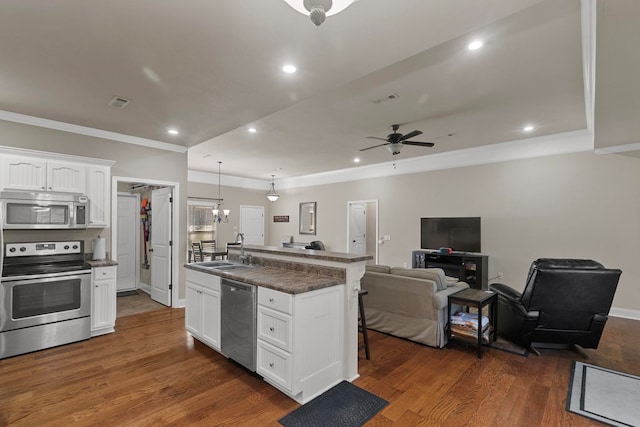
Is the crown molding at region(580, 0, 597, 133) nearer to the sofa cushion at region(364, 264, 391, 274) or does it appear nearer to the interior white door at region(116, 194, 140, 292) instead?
the sofa cushion at region(364, 264, 391, 274)

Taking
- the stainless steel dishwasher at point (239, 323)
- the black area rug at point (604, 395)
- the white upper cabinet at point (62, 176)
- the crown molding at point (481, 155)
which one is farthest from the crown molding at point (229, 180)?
the black area rug at point (604, 395)

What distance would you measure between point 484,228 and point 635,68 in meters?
4.38

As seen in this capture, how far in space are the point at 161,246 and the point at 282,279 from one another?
3539 mm

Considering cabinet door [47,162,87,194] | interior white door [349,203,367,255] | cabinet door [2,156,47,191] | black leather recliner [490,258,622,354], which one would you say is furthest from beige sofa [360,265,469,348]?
interior white door [349,203,367,255]

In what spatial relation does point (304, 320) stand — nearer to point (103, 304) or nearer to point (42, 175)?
point (103, 304)

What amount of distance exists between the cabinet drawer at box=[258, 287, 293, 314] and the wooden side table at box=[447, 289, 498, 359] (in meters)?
2.06

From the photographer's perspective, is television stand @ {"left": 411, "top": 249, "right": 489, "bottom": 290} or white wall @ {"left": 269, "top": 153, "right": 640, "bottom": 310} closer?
white wall @ {"left": 269, "top": 153, "right": 640, "bottom": 310}

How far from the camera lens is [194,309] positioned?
3.49 metres

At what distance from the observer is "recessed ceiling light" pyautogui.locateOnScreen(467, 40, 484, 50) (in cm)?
244

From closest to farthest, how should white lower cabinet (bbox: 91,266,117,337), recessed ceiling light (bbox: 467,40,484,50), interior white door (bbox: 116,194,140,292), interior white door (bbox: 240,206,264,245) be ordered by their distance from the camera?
recessed ceiling light (bbox: 467,40,484,50)
white lower cabinet (bbox: 91,266,117,337)
interior white door (bbox: 116,194,140,292)
interior white door (bbox: 240,206,264,245)

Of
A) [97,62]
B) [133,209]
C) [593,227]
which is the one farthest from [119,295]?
[593,227]

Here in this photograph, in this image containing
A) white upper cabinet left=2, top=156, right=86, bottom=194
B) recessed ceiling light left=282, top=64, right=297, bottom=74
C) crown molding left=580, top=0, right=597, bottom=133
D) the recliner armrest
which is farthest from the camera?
white upper cabinet left=2, top=156, right=86, bottom=194

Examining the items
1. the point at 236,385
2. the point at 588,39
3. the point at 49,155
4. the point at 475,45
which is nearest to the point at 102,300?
the point at 49,155

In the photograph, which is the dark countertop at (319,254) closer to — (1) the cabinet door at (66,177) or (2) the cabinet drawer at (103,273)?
(2) the cabinet drawer at (103,273)
